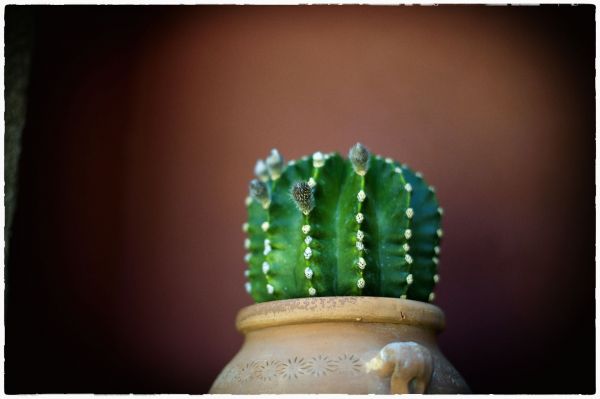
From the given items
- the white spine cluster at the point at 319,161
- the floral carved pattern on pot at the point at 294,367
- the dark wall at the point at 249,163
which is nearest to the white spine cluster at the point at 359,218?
the white spine cluster at the point at 319,161

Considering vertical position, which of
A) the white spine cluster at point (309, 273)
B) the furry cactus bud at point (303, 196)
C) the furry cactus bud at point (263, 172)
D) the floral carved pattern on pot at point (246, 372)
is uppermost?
the furry cactus bud at point (263, 172)

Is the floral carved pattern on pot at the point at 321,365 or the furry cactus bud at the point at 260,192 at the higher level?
the furry cactus bud at the point at 260,192

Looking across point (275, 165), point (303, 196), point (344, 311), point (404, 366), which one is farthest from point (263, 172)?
point (404, 366)

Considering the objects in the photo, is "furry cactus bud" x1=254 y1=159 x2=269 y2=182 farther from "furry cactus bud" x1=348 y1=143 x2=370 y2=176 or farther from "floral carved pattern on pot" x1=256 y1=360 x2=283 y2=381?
"floral carved pattern on pot" x1=256 y1=360 x2=283 y2=381

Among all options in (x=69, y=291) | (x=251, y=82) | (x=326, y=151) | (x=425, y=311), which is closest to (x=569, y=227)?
(x=326, y=151)

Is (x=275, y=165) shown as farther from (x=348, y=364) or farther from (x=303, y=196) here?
(x=348, y=364)

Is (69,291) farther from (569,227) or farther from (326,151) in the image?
(569,227)

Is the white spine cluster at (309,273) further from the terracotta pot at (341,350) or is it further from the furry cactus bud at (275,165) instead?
the furry cactus bud at (275,165)

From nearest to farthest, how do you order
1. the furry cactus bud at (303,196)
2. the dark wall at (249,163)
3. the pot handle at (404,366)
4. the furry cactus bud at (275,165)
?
the pot handle at (404,366)
the furry cactus bud at (303,196)
the furry cactus bud at (275,165)
the dark wall at (249,163)
